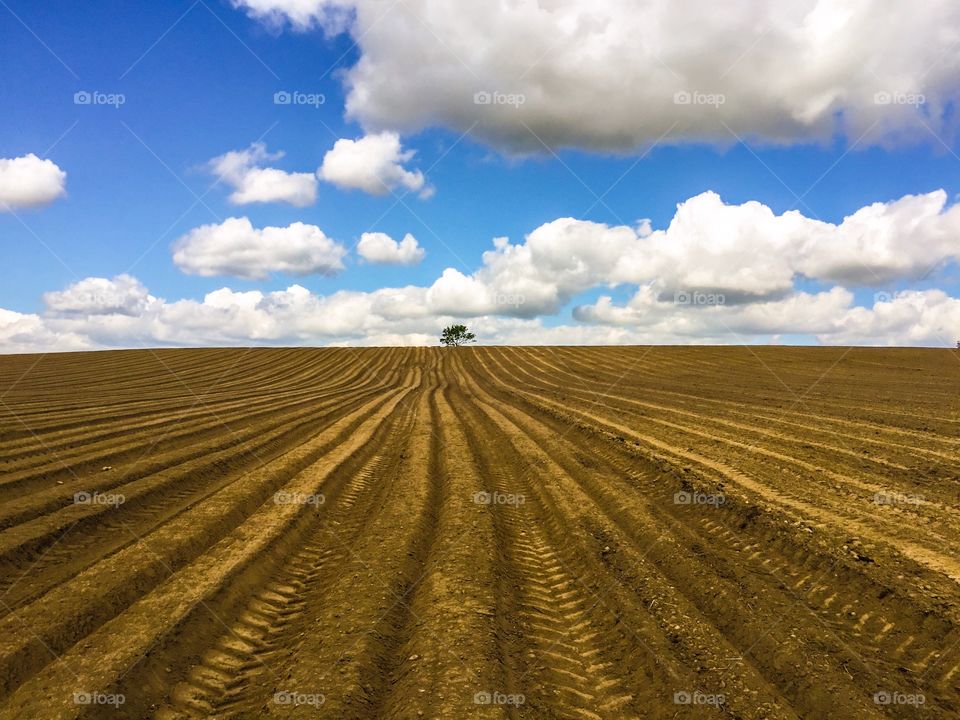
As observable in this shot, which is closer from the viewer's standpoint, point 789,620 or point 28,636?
point 28,636

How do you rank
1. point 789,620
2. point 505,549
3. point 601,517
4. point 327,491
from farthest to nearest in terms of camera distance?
point 327,491, point 601,517, point 505,549, point 789,620

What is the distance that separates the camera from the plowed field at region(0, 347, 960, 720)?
4.37 m

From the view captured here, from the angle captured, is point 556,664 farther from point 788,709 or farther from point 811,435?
point 811,435

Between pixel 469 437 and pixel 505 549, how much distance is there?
321 inches

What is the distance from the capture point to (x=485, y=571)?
653 cm

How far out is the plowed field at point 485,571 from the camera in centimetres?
437

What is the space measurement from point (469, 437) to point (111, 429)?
1030cm

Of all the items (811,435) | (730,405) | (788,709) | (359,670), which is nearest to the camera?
(788,709)

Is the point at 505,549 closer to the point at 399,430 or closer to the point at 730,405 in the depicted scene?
the point at 399,430

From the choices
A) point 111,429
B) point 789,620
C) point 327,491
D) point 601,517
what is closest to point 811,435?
point 601,517

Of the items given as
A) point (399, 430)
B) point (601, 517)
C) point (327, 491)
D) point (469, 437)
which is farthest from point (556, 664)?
point (399, 430)

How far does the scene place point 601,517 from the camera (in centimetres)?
845

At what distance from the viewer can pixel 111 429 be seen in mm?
15070

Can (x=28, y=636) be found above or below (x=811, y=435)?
below
